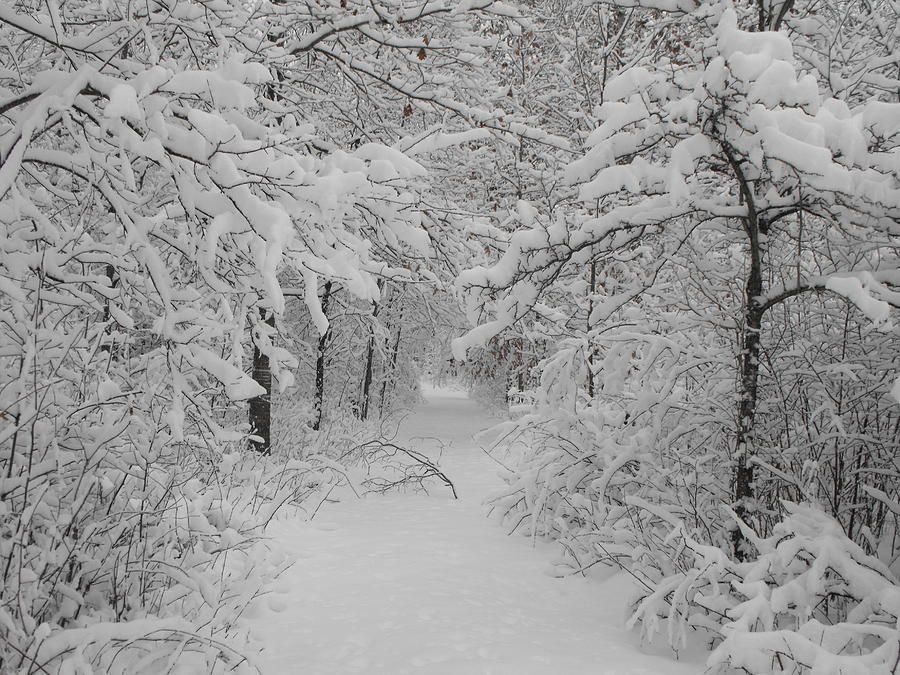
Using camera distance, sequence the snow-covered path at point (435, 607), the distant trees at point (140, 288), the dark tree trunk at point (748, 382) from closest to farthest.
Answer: the distant trees at point (140, 288), the snow-covered path at point (435, 607), the dark tree trunk at point (748, 382)

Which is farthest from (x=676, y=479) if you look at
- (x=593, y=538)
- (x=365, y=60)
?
(x=365, y=60)

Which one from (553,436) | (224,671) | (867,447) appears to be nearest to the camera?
(224,671)

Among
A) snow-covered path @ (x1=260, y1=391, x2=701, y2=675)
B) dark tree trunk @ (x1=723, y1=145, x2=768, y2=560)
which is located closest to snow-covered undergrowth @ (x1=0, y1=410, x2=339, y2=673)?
snow-covered path @ (x1=260, y1=391, x2=701, y2=675)

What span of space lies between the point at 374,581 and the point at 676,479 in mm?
2256

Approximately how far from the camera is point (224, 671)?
2.64 meters

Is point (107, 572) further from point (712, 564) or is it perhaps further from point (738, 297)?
point (738, 297)

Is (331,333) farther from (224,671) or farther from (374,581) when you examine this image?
(224,671)

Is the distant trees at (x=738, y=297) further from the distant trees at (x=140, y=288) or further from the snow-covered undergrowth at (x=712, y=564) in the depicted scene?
the distant trees at (x=140, y=288)

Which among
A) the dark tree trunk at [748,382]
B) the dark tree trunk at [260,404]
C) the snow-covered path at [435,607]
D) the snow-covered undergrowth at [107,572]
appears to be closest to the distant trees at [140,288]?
the snow-covered undergrowth at [107,572]

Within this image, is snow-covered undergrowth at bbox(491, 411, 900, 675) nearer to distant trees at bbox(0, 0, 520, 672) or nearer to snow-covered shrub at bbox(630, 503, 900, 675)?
snow-covered shrub at bbox(630, 503, 900, 675)

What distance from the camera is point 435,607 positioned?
3748mm

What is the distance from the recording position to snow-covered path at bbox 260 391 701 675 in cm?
303

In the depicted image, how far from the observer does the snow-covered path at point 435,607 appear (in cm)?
303

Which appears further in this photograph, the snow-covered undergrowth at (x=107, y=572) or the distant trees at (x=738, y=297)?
the distant trees at (x=738, y=297)
